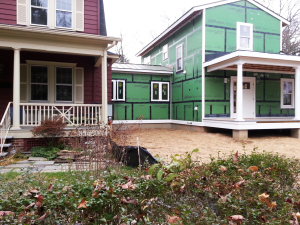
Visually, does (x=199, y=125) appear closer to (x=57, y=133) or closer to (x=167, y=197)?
(x=57, y=133)

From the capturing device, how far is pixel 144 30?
30.2 m

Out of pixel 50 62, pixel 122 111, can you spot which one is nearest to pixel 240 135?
pixel 122 111

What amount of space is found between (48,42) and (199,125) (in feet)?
25.7

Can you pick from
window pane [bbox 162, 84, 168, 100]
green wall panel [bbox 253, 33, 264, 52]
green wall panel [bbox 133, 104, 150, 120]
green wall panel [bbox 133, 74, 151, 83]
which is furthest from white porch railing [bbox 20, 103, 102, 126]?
green wall panel [bbox 253, 33, 264, 52]

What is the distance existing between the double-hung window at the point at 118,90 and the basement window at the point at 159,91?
6.17 feet

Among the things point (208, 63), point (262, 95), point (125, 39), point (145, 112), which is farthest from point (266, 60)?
Result: point (125, 39)

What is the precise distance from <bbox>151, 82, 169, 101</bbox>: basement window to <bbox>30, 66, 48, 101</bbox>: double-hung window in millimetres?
7057

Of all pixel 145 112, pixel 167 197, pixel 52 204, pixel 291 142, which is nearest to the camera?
pixel 52 204

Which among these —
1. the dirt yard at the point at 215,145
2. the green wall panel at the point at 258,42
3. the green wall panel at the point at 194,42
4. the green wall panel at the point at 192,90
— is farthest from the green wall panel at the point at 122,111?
the green wall panel at the point at 258,42

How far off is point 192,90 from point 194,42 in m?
2.52

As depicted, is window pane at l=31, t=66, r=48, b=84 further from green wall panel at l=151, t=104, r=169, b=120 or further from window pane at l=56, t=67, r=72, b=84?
green wall panel at l=151, t=104, r=169, b=120

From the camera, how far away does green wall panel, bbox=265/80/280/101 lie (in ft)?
45.0

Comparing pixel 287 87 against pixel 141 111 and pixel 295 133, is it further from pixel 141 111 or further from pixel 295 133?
pixel 141 111

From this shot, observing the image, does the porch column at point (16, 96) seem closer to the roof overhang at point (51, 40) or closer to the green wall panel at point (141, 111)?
the roof overhang at point (51, 40)
